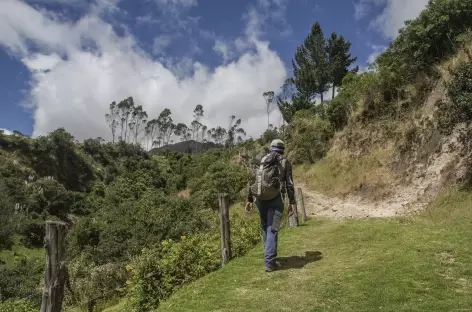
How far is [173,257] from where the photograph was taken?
7637mm

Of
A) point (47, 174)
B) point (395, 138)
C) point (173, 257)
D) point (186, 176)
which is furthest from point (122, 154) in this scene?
point (173, 257)

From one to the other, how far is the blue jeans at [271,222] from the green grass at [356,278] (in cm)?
30

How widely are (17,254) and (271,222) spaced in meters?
43.5

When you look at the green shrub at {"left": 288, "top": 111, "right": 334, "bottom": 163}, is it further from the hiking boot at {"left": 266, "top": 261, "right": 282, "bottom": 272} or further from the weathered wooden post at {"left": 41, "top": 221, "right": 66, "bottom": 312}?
the weathered wooden post at {"left": 41, "top": 221, "right": 66, "bottom": 312}

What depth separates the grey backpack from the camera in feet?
22.3

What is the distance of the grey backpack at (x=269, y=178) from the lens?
22.3 feet

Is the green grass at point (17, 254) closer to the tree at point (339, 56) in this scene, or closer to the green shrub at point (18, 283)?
the green shrub at point (18, 283)

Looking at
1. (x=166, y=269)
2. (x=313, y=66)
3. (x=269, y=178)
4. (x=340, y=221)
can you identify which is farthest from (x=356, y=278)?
(x=313, y=66)

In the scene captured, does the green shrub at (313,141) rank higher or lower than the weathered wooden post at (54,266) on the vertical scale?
higher

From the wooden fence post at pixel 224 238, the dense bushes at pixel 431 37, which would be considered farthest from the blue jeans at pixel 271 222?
the dense bushes at pixel 431 37

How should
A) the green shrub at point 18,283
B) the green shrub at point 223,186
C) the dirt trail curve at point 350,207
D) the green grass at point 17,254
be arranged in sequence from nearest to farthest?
the dirt trail curve at point 350,207
the green shrub at point 18,283
the green shrub at point 223,186
the green grass at point 17,254

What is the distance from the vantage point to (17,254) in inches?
1682

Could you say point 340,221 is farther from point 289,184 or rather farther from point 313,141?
point 313,141

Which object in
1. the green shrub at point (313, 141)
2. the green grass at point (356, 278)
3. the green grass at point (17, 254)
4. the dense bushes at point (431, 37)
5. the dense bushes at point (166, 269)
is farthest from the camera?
the green grass at point (17, 254)
